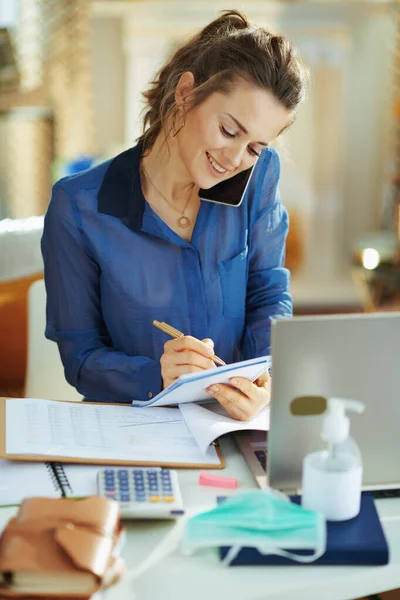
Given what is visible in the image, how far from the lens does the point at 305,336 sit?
96 centimetres

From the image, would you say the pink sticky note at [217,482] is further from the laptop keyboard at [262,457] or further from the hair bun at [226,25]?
the hair bun at [226,25]

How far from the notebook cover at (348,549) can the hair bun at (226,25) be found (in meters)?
0.88

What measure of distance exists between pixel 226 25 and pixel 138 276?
48 cm

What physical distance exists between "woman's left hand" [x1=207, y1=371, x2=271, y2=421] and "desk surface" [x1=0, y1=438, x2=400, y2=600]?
30 centimetres

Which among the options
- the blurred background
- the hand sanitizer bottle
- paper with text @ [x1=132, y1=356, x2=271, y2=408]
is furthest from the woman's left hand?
the blurred background

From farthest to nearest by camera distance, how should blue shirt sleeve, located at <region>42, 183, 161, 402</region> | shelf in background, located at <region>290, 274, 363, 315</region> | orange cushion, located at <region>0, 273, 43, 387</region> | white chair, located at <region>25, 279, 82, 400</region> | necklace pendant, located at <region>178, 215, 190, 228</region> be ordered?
shelf in background, located at <region>290, 274, 363, 315</region> < orange cushion, located at <region>0, 273, 43, 387</region> < white chair, located at <region>25, 279, 82, 400</region> < necklace pendant, located at <region>178, 215, 190, 228</region> < blue shirt sleeve, located at <region>42, 183, 161, 402</region>

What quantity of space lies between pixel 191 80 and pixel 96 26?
Answer: 13.9 feet

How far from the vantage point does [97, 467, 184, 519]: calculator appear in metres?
0.94

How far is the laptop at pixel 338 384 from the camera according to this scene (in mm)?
966

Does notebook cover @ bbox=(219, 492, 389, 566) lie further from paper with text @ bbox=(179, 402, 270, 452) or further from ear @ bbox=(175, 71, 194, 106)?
ear @ bbox=(175, 71, 194, 106)

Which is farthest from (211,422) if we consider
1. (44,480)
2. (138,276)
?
(138,276)

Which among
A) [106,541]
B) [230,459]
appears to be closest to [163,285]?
[230,459]

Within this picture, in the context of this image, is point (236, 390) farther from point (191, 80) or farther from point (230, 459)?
point (191, 80)

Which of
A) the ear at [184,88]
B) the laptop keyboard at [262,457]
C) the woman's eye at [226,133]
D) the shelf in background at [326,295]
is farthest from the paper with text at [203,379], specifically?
the shelf in background at [326,295]
